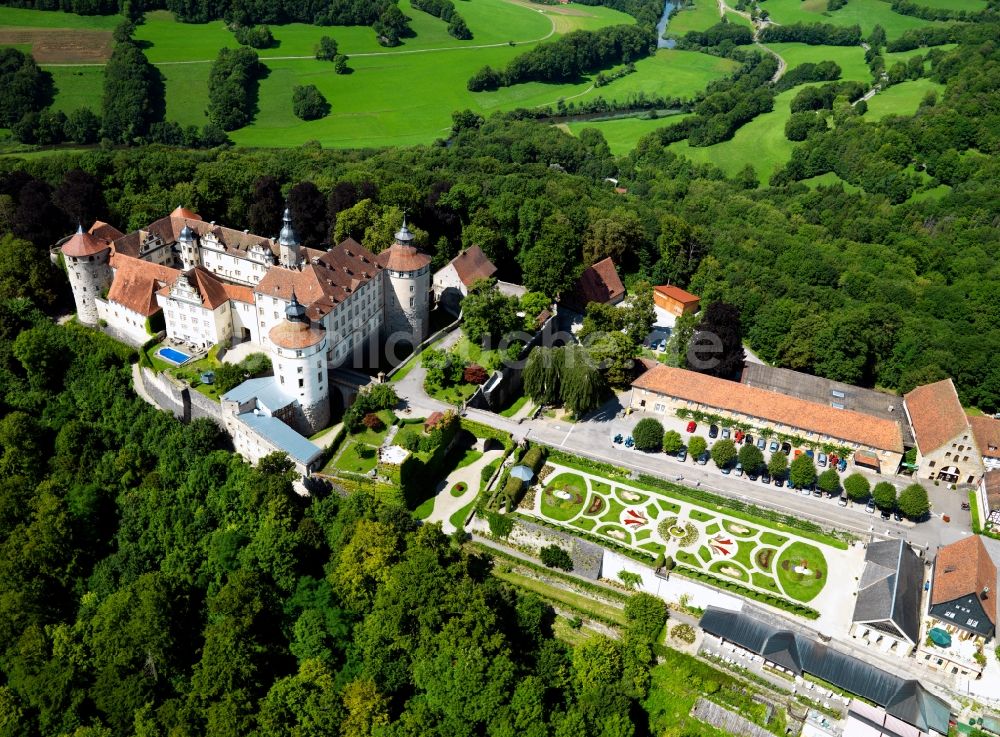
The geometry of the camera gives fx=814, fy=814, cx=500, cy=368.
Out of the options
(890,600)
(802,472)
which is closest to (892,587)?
(890,600)

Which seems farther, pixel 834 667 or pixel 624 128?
pixel 624 128

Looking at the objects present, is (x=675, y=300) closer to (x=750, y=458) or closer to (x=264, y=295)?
(x=750, y=458)

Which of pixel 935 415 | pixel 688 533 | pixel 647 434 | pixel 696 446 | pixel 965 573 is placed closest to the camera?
pixel 965 573

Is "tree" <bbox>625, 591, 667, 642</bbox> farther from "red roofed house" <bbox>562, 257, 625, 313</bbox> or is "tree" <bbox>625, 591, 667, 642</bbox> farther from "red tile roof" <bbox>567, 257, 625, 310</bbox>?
"red tile roof" <bbox>567, 257, 625, 310</bbox>

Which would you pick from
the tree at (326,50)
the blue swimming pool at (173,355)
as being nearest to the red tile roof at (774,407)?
the blue swimming pool at (173,355)

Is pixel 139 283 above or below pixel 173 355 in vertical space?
above

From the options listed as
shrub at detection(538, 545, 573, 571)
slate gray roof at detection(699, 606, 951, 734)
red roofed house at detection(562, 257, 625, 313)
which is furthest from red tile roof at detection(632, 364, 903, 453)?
slate gray roof at detection(699, 606, 951, 734)

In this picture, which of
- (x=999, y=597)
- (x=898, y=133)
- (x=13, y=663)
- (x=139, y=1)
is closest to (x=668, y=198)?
(x=898, y=133)
